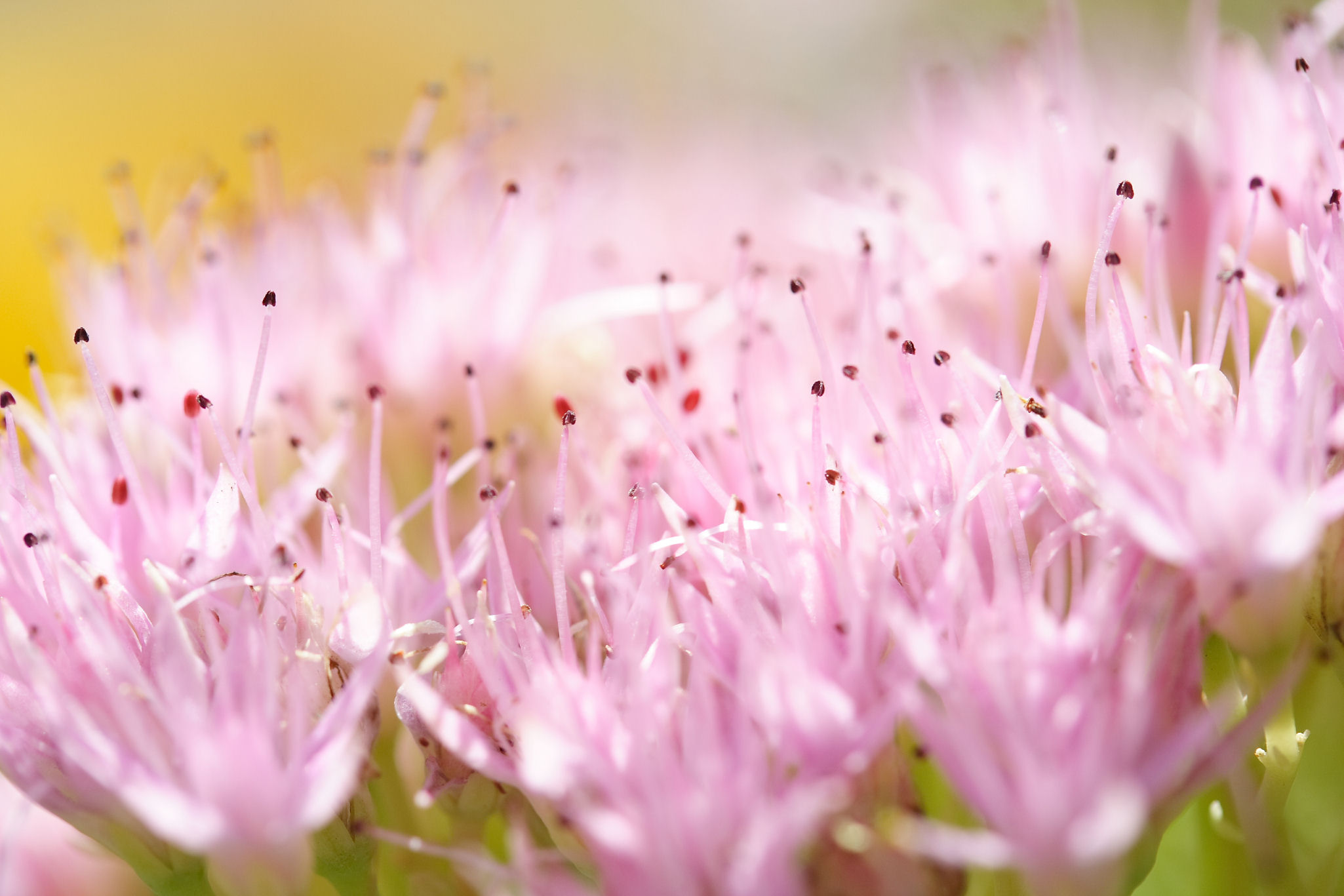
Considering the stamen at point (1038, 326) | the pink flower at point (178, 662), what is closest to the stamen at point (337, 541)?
the pink flower at point (178, 662)

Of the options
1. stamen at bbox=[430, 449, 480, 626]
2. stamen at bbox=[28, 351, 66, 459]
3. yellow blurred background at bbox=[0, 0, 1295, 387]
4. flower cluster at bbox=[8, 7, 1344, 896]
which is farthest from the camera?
yellow blurred background at bbox=[0, 0, 1295, 387]

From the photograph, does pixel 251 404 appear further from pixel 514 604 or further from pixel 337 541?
pixel 514 604

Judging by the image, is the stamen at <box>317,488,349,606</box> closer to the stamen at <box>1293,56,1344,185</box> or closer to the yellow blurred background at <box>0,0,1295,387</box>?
the stamen at <box>1293,56,1344,185</box>

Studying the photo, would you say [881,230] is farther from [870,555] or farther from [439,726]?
[439,726]

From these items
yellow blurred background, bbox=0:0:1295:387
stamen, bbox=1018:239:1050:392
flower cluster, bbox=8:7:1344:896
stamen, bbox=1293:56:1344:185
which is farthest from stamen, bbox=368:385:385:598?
yellow blurred background, bbox=0:0:1295:387

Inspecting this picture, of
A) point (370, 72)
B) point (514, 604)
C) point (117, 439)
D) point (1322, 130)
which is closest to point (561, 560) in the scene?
point (514, 604)

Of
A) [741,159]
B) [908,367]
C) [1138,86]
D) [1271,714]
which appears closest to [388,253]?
[908,367]
